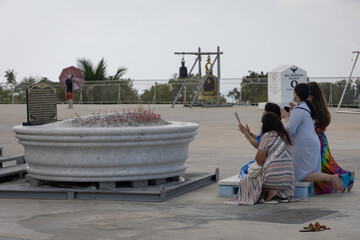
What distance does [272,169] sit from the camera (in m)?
8.18

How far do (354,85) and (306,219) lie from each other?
93.6ft

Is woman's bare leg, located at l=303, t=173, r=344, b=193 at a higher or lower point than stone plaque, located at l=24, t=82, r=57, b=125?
→ lower

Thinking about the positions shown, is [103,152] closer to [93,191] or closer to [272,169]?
[93,191]

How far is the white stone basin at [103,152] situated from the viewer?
852 centimetres

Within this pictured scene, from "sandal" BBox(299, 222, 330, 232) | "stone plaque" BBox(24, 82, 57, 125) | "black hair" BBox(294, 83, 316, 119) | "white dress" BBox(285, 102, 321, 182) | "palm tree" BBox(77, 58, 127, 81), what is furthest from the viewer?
"palm tree" BBox(77, 58, 127, 81)

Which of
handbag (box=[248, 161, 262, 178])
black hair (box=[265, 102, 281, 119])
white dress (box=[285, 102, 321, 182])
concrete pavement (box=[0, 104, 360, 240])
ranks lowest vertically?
concrete pavement (box=[0, 104, 360, 240])

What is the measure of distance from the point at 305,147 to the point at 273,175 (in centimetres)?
73

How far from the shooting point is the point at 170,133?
8.86 meters

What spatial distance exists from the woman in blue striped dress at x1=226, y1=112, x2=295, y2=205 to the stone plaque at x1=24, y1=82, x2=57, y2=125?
3364 millimetres

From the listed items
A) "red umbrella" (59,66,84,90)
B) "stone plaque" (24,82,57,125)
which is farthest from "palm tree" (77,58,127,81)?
"stone plaque" (24,82,57,125)

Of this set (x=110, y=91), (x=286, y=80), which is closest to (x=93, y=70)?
(x=110, y=91)

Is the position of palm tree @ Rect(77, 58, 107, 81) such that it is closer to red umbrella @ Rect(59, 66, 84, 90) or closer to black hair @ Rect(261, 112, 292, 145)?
red umbrella @ Rect(59, 66, 84, 90)

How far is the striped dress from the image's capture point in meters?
8.17

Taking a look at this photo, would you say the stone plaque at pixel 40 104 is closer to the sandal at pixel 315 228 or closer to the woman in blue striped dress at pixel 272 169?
the woman in blue striped dress at pixel 272 169
